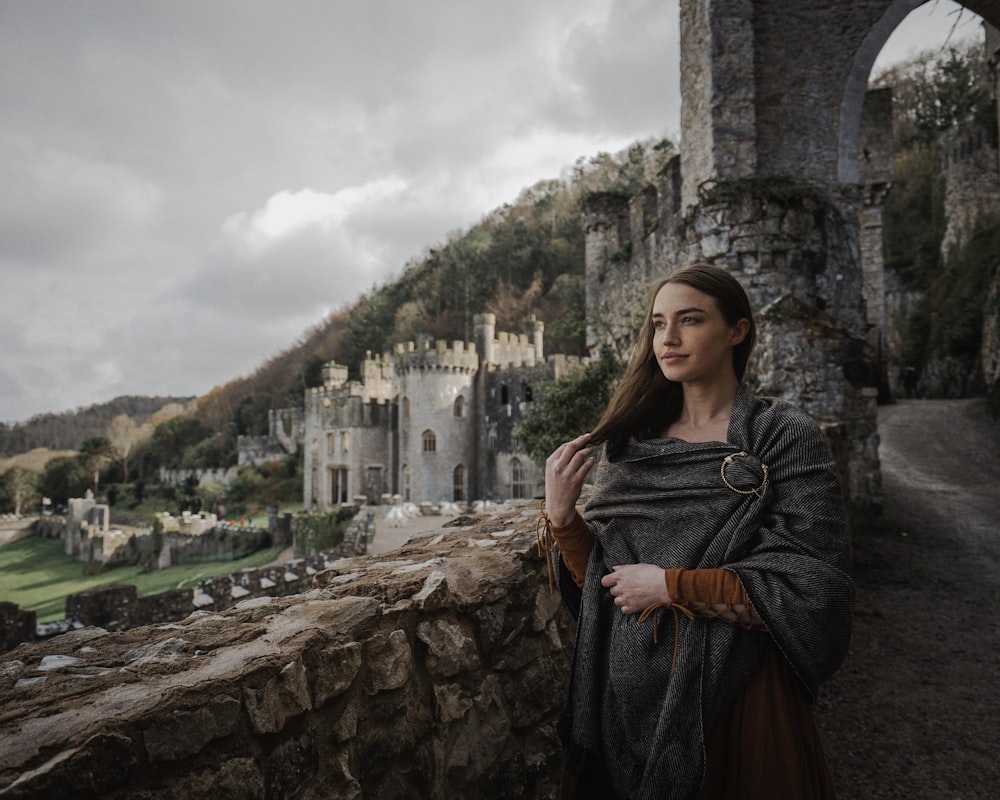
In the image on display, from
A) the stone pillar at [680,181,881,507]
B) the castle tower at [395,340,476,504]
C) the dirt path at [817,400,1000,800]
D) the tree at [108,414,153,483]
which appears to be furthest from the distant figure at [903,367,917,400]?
the tree at [108,414,153,483]

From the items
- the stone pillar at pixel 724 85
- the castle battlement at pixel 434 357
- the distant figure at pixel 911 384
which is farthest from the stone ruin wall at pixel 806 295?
the castle battlement at pixel 434 357

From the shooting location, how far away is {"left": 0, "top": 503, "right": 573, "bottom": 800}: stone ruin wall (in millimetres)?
1268

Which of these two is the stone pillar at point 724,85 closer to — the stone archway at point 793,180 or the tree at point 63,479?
the stone archway at point 793,180

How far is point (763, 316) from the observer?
6.45m

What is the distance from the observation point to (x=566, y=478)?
5.58ft

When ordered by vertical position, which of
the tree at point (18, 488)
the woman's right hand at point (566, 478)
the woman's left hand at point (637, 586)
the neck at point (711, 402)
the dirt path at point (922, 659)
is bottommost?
the tree at point (18, 488)

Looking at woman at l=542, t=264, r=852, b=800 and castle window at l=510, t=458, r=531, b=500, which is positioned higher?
woman at l=542, t=264, r=852, b=800

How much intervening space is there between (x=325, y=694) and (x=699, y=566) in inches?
41.5

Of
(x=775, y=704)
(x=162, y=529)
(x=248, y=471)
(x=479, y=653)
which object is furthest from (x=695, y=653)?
(x=248, y=471)

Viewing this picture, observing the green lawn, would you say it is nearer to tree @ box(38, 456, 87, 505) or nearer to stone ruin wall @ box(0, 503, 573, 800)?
tree @ box(38, 456, 87, 505)

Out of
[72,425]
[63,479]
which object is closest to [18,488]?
[63,479]

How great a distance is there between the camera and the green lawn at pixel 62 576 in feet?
77.2

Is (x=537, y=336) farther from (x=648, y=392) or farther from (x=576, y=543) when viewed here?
(x=576, y=543)

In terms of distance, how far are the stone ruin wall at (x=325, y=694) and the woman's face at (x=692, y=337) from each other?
3.68 feet
